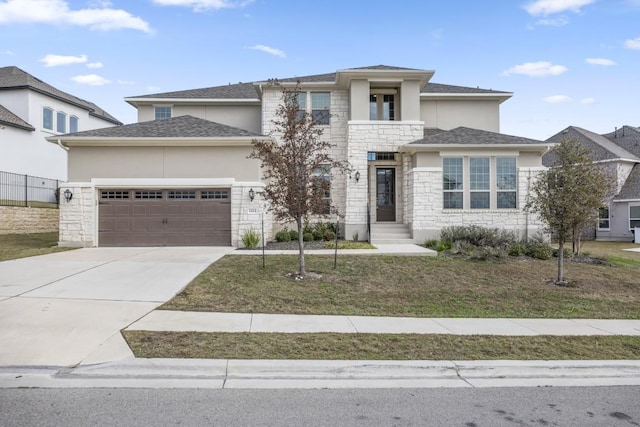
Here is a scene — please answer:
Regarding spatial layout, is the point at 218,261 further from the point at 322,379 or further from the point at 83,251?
the point at 322,379

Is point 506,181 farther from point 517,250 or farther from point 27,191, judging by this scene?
point 27,191

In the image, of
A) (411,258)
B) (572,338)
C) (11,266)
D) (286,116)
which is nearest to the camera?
(572,338)

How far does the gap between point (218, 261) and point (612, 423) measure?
34.5 ft

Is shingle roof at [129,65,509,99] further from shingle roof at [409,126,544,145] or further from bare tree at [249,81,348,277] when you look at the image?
bare tree at [249,81,348,277]

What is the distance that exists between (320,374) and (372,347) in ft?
3.85

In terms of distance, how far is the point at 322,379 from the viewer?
17.0 feet

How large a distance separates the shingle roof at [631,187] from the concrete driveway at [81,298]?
23870mm

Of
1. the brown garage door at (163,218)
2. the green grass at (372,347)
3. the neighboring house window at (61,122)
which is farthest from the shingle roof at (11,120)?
the green grass at (372,347)

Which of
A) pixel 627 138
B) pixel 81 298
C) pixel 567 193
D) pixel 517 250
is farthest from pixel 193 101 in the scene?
pixel 627 138

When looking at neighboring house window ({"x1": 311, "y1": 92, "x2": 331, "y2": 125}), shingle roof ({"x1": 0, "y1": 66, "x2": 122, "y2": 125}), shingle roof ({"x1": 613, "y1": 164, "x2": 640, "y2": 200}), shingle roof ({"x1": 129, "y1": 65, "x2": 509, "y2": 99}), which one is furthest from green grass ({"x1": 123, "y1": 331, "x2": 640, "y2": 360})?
shingle roof ({"x1": 0, "y1": 66, "x2": 122, "y2": 125})

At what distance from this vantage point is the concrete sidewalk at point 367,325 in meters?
7.02

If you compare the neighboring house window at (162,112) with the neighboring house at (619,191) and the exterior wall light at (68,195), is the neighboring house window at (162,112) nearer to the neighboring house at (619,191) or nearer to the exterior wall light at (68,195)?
the exterior wall light at (68,195)

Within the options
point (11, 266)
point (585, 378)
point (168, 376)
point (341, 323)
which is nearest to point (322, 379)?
point (168, 376)

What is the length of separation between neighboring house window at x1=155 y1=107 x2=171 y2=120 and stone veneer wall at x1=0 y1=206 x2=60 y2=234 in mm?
8147
